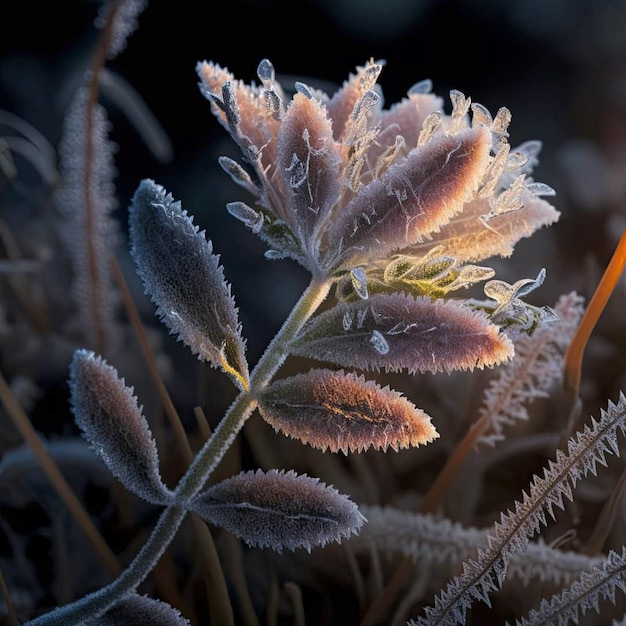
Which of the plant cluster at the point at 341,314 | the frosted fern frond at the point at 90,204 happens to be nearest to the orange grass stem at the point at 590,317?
the plant cluster at the point at 341,314

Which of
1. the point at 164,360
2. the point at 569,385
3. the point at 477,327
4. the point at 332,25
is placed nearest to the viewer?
the point at 477,327

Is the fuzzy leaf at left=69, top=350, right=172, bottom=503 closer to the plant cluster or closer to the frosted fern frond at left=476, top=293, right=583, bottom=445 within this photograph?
the plant cluster

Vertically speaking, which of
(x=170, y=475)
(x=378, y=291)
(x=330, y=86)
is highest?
(x=330, y=86)

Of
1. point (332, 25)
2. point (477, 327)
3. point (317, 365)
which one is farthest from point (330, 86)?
Result: point (477, 327)

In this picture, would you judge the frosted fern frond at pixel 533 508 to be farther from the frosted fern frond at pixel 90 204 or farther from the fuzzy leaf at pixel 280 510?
the frosted fern frond at pixel 90 204

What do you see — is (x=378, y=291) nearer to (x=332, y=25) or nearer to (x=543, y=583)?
(x=543, y=583)

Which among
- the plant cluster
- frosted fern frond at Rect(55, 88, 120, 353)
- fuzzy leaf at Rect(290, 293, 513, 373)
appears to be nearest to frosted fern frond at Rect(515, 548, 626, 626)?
the plant cluster

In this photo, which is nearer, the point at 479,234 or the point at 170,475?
the point at 479,234
